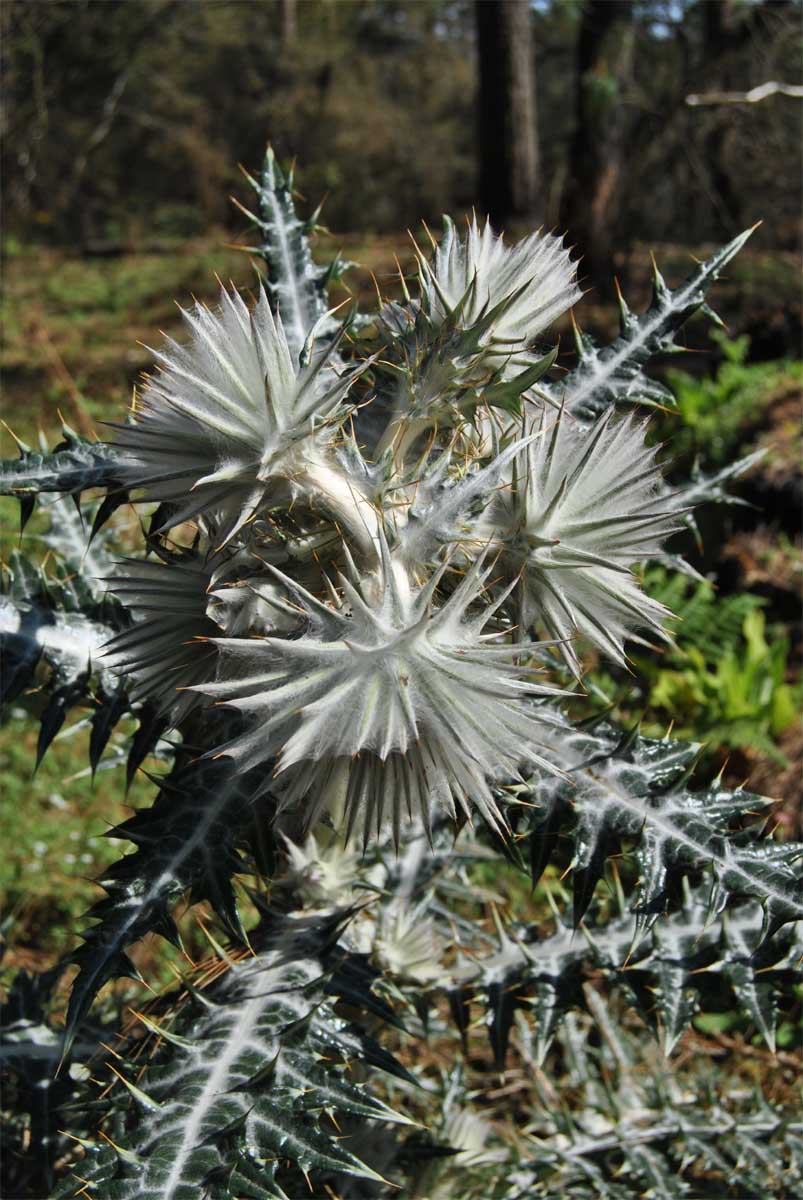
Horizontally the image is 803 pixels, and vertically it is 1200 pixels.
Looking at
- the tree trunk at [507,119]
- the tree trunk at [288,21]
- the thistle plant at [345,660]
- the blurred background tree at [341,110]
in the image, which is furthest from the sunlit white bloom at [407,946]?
the tree trunk at [288,21]

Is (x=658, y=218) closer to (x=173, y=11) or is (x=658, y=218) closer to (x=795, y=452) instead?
(x=173, y=11)

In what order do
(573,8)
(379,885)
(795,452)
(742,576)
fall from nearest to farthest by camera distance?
(379,885) < (742,576) < (795,452) < (573,8)

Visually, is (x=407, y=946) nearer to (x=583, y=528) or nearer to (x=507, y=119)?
(x=583, y=528)

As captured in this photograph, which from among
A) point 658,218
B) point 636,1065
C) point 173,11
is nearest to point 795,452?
point 636,1065

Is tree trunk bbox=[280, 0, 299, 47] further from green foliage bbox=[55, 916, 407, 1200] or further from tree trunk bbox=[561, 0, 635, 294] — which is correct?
green foliage bbox=[55, 916, 407, 1200]

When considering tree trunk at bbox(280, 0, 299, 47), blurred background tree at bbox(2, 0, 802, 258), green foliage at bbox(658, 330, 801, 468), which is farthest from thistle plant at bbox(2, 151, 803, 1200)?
tree trunk at bbox(280, 0, 299, 47)

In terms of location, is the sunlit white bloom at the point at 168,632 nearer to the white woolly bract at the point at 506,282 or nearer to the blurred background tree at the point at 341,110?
the white woolly bract at the point at 506,282
